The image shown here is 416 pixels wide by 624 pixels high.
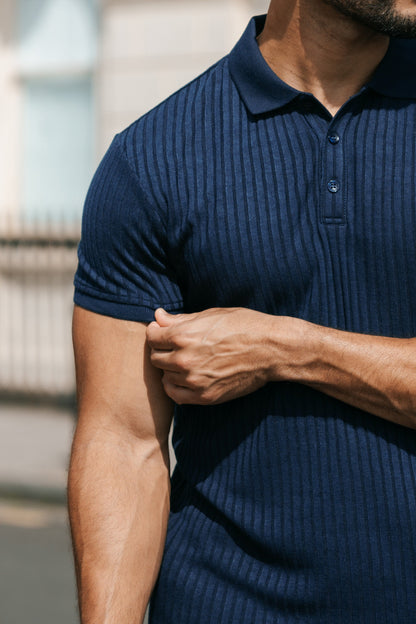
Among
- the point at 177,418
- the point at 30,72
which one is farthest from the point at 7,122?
the point at 177,418

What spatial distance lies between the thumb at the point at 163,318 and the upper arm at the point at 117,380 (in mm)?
49

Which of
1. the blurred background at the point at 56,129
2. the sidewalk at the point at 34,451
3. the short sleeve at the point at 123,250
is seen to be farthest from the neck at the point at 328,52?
the blurred background at the point at 56,129

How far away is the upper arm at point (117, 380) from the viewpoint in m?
1.73

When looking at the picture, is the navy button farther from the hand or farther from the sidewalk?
the sidewalk

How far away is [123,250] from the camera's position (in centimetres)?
169

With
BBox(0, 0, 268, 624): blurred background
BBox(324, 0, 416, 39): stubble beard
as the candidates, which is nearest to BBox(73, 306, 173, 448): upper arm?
BBox(324, 0, 416, 39): stubble beard

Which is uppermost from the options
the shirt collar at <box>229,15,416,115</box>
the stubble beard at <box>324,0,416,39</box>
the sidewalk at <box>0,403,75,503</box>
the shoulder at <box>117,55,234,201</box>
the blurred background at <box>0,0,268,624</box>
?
the stubble beard at <box>324,0,416,39</box>

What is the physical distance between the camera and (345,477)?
1564 millimetres

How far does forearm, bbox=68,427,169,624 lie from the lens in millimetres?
1683

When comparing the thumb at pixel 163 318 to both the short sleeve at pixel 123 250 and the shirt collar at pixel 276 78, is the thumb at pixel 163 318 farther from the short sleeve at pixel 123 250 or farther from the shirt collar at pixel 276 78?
the shirt collar at pixel 276 78

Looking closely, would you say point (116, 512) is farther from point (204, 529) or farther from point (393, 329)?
point (393, 329)

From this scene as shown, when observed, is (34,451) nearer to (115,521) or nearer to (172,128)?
(115,521)

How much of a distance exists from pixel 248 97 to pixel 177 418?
2.01 feet

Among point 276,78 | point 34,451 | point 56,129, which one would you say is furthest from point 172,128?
point 56,129
